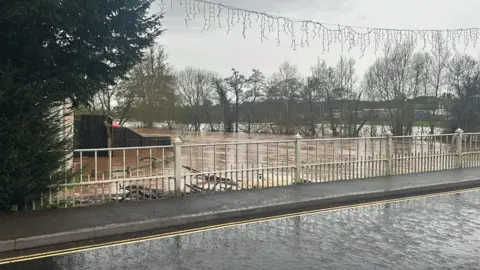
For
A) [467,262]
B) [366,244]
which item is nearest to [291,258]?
[366,244]

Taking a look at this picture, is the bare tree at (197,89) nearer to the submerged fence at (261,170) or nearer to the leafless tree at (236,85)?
the leafless tree at (236,85)

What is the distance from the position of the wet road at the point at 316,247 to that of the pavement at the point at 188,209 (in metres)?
0.70

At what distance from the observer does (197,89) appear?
73.1 m

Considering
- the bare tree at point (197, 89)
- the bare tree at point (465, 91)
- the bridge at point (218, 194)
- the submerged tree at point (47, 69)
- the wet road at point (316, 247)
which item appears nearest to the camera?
the wet road at point (316, 247)

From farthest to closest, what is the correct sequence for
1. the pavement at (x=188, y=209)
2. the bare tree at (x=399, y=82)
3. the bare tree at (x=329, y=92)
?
the bare tree at (x=329, y=92) → the bare tree at (x=399, y=82) → the pavement at (x=188, y=209)

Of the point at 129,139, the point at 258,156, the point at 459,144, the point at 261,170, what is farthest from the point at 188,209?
the point at 129,139

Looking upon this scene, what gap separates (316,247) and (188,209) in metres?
2.81

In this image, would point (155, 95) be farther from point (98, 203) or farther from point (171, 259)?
point (171, 259)

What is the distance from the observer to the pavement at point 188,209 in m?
5.96

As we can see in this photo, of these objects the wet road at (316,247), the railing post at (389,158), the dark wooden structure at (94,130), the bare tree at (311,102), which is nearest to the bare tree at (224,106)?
the bare tree at (311,102)

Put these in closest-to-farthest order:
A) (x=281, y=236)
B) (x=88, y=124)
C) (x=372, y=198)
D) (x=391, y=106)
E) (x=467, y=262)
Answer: (x=467, y=262) → (x=281, y=236) → (x=372, y=198) → (x=88, y=124) → (x=391, y=106)

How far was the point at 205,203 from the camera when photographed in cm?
801

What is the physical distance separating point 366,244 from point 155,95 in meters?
49.3

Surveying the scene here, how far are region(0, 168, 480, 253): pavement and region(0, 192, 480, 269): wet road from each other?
700 millimetres
